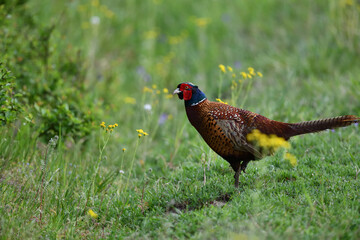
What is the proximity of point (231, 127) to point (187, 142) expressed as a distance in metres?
1.75

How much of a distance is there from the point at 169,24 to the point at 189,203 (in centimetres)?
588

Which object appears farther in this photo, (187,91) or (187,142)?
(187,142)

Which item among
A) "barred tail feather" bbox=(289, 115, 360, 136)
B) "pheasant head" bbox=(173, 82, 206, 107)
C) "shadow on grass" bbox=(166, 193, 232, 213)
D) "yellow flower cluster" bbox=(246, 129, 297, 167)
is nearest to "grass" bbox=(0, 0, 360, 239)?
"shadow on grass" bbox=(166, 193, 232, 213)

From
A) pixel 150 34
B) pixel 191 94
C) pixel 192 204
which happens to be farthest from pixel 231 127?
pixel 150 34

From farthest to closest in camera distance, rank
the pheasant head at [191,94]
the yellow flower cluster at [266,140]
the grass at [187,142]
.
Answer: the pheasant head at [191,94] < the yellow flower cluster at [266,140] < the grass at [187,142]

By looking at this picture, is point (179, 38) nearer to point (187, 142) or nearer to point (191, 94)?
point (187, 142)

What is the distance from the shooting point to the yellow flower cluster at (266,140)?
3.27 metres

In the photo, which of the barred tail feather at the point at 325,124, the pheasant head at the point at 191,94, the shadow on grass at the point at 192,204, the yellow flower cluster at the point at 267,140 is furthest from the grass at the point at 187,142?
the pheasant head at the point at 191,94

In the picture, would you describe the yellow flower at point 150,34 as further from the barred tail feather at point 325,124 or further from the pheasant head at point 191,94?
the barred tail feather at point 325,124

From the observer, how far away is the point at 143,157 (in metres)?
4.97

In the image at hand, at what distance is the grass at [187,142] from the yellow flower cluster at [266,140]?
0.68 ft

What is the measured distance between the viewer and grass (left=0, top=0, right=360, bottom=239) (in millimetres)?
3080

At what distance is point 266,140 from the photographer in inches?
130

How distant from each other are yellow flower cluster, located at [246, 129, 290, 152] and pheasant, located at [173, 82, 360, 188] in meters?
0.04
